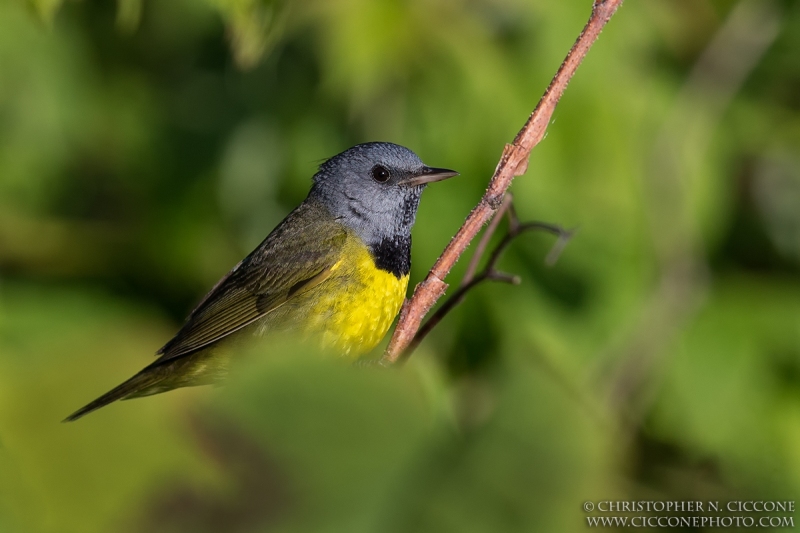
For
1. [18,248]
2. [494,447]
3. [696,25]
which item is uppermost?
[696,25]

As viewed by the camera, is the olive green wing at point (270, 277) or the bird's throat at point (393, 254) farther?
the olive green wing at point (270, 277)

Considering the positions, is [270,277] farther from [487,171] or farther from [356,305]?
[487,171]

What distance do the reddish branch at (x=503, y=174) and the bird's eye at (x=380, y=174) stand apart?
1.39m

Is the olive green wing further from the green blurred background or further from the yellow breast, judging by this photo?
the green blurred background

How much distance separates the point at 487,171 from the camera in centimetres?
399

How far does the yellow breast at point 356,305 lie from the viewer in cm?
323

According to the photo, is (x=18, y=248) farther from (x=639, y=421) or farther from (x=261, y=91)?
(x=639, y=421)

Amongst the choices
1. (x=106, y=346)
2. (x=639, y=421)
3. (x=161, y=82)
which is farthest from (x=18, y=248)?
(x=106, y=346)

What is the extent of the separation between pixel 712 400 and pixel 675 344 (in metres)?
0.33

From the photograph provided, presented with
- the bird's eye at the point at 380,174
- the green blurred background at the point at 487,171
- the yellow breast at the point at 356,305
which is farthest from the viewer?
the green blurred background at the point at 487,171

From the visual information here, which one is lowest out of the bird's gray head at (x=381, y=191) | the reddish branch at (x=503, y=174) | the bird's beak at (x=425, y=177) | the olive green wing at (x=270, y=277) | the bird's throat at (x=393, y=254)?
the olive green wing at (x=270, y=277)

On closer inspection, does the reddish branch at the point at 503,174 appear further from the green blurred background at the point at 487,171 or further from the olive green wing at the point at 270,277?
the olive green wing at the point at 270,277

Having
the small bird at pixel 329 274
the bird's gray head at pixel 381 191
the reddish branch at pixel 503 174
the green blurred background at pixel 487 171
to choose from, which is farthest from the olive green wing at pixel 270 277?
the reddish branch at pixel 503 174

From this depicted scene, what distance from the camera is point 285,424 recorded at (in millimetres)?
708
